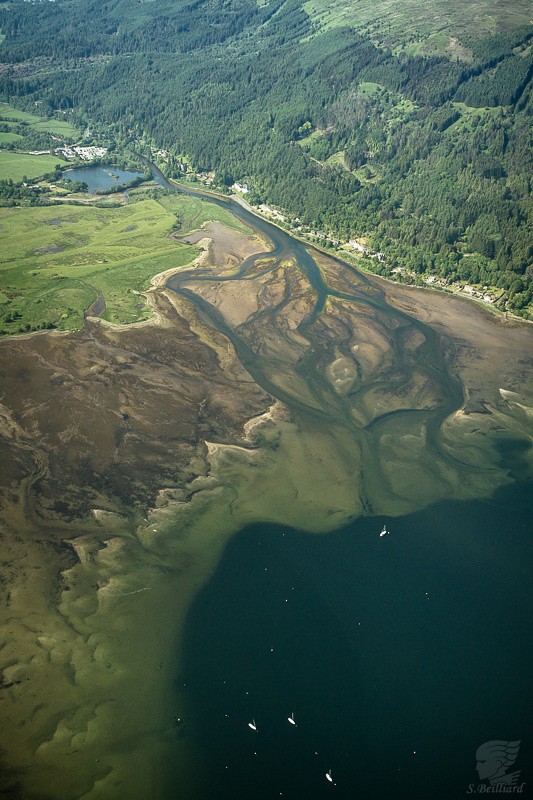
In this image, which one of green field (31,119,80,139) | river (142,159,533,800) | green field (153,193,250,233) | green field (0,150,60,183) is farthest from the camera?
green field (31,119,80,139)

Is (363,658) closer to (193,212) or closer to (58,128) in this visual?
(193,212)

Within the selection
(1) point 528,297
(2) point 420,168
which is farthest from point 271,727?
(2) point 420,168

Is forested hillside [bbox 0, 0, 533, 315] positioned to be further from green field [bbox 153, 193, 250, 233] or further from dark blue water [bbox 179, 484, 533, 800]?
dark blue water [bbox 179, 484, 533, 800]

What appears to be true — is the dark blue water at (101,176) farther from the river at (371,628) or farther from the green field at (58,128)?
the river at (371,628)

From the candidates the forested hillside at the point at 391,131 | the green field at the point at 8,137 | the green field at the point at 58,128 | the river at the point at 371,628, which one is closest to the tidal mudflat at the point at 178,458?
the river at the point at 371,628

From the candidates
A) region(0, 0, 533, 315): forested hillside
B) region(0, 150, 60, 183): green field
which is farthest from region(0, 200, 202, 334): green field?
region(0, 0, 533, 315): forested hillside

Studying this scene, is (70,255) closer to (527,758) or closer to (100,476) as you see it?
(100,476)

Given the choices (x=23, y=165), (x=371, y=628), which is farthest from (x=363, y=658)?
(x=23, y=165)
